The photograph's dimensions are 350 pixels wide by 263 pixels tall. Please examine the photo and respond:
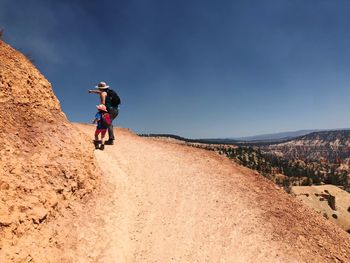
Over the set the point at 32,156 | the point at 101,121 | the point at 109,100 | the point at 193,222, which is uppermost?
the point at 109,100

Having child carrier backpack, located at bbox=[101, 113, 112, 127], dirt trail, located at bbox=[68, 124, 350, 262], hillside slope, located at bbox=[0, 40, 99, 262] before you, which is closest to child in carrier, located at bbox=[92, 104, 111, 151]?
child carrier backpack, located at bbox=[101, 113, 112, 127]

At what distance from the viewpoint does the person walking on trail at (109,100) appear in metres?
21.3

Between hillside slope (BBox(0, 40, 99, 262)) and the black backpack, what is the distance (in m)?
5.61

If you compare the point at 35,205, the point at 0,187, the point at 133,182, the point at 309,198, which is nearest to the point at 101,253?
the point at 35,205

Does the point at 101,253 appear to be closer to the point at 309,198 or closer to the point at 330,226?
the point at 330,226

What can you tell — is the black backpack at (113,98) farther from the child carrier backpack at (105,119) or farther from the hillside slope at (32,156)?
the hillside slope at (32,156)

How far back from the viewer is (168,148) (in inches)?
954

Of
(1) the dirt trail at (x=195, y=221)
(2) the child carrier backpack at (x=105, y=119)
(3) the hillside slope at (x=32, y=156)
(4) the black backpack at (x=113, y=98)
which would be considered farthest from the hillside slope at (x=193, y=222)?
(4) the black backpack at (x=113, y=98)

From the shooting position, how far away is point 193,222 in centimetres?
1409

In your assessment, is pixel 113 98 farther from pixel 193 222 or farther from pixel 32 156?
pixel 193 222

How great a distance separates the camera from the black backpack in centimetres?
2181

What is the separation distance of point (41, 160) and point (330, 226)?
541 inches

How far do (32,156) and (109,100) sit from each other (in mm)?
10228

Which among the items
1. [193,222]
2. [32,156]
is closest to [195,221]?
[193,222]
